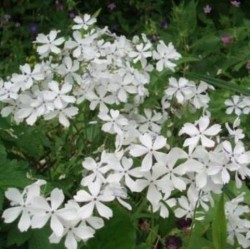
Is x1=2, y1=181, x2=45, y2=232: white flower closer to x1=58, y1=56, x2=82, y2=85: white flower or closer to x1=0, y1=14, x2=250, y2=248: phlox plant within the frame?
x1=0, y1=14, x2=250, y2=248: phlox plant

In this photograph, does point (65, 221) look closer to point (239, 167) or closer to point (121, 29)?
point (239, 167)

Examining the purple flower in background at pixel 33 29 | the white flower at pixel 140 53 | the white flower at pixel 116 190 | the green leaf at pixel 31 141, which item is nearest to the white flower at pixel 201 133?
the white flower at pixel 116 190

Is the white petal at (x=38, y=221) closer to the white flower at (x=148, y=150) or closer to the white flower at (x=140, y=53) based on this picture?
the white flower at (x=148, y=150)

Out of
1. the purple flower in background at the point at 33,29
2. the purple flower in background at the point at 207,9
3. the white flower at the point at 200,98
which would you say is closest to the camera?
the white flower at the point at 200,98

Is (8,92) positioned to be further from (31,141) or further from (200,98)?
(200,98)

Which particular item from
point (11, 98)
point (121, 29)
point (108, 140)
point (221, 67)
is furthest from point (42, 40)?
point (121, 29)

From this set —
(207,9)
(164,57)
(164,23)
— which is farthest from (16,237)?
(164,23)
